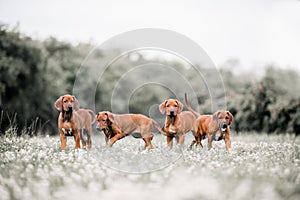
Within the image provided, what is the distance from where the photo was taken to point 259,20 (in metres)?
14.2

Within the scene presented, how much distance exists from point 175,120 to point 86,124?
1487mm

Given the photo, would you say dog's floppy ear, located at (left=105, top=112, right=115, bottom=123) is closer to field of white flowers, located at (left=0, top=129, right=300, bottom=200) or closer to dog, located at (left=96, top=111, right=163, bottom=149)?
dog, located at (left=96, top=111, right=163, bottom=149)

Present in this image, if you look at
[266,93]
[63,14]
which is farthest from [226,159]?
[63,14]

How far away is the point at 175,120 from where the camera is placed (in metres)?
6.63

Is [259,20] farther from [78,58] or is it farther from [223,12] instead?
[78,58]

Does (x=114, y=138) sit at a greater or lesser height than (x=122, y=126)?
lesser

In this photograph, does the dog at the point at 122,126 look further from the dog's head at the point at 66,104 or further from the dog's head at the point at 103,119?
the dog's head at the point at 66,104

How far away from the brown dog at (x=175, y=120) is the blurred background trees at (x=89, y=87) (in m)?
3.96

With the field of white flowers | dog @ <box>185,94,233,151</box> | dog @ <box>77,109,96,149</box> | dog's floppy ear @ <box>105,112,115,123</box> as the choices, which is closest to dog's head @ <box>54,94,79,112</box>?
dog @ <box>77,109,96,149</box>

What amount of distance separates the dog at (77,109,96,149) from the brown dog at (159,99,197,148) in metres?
1.19

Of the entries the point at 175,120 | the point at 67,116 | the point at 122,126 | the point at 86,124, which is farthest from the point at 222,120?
the point at 67,116

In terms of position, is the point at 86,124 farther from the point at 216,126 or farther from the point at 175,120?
the point at 216,126

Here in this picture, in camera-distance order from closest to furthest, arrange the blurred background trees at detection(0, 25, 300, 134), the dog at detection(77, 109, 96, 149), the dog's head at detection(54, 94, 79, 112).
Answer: the dog's head at detection(54, 94, 79, 112) < the dog at detection(77, 109, 96, 149) < the blurred background trees at detection(0, 25, 300, 134)

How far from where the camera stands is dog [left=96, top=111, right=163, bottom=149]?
256 inches
